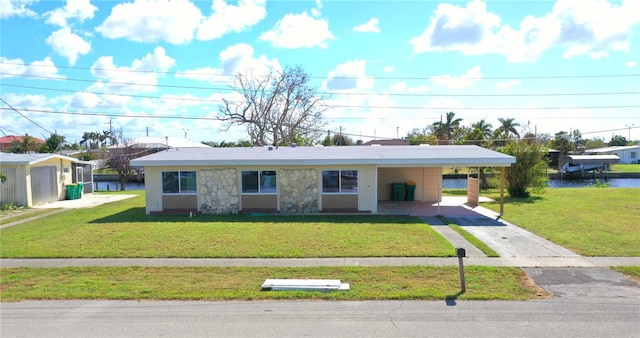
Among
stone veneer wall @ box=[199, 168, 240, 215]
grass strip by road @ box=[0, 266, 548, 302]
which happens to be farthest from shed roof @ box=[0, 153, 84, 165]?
grass strip by road @ box=[0, 266, 548, 302]

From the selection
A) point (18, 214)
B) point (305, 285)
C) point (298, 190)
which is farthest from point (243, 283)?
point (18, 214)

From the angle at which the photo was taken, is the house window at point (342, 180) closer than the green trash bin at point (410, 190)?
Yes

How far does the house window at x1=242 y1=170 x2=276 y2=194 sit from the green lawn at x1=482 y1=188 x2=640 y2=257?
9865 millimetres

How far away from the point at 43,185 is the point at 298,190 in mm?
15760

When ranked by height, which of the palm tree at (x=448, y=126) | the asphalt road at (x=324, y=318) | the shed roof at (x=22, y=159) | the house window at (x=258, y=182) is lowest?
the asphalt road at (x=324, y=318)

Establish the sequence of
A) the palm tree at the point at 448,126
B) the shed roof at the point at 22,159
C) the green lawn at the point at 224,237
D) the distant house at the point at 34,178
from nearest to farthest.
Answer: the green lawn at the point at 224,237 → the shed roof at the point at 22,159 → the distant house at the point at 34,178 → the palm tree at the point at 448,126

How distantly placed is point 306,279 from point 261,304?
1480 mm

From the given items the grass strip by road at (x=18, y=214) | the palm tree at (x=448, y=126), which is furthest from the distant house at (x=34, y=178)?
the palm tree at (x=448, y=126)

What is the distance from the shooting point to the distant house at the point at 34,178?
859 inches

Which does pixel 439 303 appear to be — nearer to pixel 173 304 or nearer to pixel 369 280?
pixel 369 280

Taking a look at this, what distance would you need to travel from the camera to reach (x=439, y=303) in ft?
24.1

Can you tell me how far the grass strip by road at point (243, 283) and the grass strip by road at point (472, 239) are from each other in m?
→ 1.57

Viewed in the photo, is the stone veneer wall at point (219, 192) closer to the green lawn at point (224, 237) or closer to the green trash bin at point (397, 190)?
the green lawn at point (224, 237)

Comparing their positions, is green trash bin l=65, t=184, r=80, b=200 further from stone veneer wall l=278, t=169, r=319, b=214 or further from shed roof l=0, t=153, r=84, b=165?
stone veneer wall l=278, t=169, r=319, b=214
